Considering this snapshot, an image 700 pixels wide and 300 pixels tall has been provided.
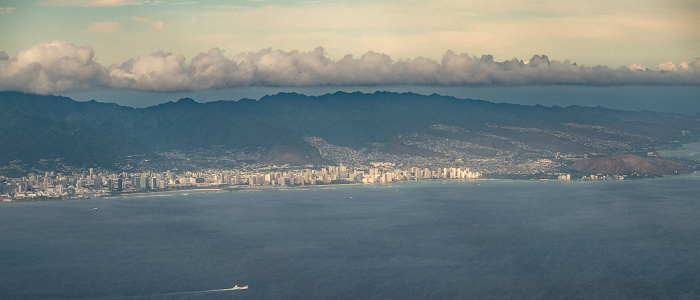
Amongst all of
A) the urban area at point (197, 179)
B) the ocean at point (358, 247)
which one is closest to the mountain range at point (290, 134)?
the urban area at point (197, 179)

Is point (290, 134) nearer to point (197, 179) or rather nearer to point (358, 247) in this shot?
point (197, 179)

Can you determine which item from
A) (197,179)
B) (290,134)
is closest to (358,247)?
(197,179)

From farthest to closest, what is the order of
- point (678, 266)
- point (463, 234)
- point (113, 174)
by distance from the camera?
point (113, 174), point (463, 234), point (678, 266)

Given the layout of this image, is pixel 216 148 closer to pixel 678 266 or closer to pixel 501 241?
pixel 501 241

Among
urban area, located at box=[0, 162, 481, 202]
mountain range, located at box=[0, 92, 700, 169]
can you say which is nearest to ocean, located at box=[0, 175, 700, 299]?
urban area, located at box=[0, 162, 481, 202]

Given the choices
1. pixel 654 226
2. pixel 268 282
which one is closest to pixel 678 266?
pixel 654 226

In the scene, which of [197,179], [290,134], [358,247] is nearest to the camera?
[358,247]
